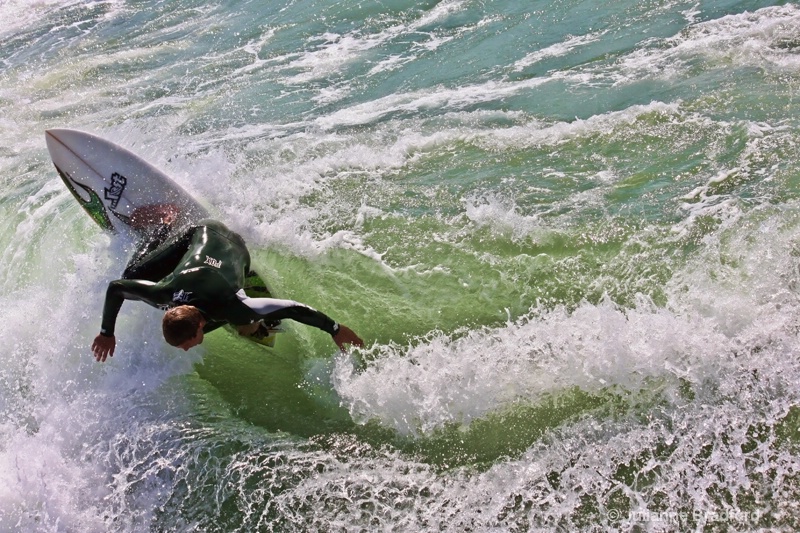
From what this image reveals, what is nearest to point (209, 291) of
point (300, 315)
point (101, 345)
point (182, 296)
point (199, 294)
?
point (199, 294)

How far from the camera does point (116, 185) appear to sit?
6133mm

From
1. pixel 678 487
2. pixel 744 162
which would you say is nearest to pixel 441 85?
pixel 744 162

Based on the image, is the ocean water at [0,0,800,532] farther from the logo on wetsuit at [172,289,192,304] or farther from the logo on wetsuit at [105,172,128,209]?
the logo on wetsuit at [172,289,192,304]

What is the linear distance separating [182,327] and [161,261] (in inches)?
51.2

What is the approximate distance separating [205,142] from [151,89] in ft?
8.86

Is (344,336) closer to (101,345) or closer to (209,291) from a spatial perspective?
(209,291)

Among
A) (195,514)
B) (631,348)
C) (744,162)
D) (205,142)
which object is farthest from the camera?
(205,142)

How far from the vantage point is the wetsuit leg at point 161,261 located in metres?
5.14

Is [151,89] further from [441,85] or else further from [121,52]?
[441,85]

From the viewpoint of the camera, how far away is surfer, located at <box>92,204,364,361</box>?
178 inches

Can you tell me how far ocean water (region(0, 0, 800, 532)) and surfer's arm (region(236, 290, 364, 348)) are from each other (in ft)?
1.60

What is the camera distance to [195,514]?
423 centimetres

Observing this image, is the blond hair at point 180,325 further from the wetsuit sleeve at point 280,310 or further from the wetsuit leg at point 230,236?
the wetsuit leg at point 230,236

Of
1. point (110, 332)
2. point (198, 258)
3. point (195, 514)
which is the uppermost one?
point (198, 258)
